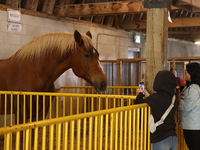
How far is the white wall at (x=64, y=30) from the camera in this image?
5.23 metres

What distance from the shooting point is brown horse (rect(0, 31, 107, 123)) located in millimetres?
3133

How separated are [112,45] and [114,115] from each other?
21.7ft

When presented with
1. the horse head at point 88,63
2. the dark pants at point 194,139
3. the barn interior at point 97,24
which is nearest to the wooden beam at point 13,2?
the barn interior at point 97,24

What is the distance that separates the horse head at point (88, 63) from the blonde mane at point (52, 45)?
37mm

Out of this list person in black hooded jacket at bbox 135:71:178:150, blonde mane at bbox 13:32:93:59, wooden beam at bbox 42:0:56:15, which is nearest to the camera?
person in black hooded jacket at bbox 135:71:178:150

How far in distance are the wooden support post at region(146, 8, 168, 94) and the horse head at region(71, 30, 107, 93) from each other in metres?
0.64

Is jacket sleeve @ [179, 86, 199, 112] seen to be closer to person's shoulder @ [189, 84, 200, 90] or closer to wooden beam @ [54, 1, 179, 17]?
person's shoulder @ [189, 84, 200, 90]

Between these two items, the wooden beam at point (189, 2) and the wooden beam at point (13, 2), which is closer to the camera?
the wooden beam at point (189, 2)

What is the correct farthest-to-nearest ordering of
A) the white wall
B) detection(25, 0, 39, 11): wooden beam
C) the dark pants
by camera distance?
1. detection(25, 0, 39, 11): wooden beam
2. the white wall
3. the dark pants

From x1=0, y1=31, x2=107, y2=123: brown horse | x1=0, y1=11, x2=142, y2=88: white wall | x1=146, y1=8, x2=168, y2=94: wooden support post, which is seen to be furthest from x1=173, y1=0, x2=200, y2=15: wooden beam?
x1=0, y1=11, x2=142, y2=88: white wall

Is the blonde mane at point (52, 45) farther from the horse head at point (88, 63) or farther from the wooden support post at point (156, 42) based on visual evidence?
the wooden support post at point (156, 42)

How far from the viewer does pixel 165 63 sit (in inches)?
107

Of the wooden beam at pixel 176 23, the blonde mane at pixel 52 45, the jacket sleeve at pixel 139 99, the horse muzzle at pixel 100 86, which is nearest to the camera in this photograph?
the jacket sleeve at pixel 139 99

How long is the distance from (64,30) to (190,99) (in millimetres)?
4698
